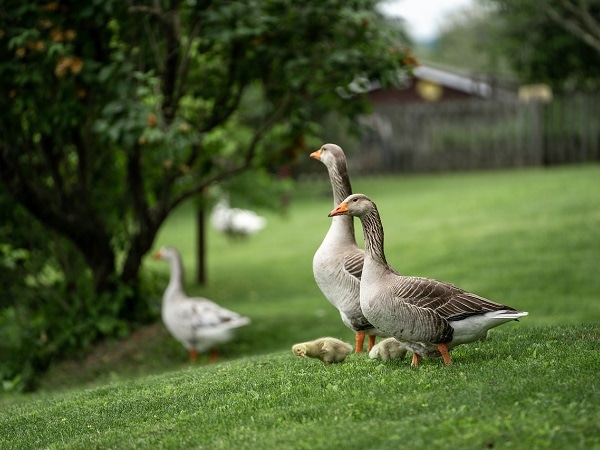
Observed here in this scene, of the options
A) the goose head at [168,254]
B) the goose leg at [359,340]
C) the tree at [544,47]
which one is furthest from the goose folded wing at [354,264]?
the tree at [544,47]

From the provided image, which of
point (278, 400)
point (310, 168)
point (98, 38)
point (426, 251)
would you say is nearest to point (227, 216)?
point (426, 251)

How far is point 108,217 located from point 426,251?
28.1 feet

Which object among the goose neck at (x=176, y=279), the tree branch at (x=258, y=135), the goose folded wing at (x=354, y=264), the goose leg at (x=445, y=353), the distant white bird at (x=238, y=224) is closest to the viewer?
the goose leg at (x=445, y=353)

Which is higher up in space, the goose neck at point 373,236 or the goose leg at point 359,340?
the goose neck at point 373,236

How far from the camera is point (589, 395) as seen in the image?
23.0ft

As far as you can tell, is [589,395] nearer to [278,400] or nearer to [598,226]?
[278,400]

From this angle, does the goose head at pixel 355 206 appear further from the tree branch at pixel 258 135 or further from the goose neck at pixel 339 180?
the tree branch at pixel 258 135

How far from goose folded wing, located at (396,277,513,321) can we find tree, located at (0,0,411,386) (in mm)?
5375

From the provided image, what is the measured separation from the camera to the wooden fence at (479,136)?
3344 centimetres

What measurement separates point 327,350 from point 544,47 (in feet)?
79.0

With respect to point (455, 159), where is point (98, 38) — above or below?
above

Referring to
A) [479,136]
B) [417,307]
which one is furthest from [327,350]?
[479,136]

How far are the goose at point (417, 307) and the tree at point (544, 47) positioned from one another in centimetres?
2008

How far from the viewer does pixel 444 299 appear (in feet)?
26.7
